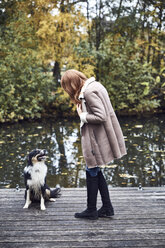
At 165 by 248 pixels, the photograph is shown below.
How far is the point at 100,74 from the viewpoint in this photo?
15430mm

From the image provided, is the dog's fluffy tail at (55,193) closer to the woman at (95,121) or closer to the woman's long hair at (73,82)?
the woman at (95,121)

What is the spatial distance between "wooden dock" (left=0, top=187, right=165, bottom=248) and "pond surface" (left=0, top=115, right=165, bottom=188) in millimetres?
1810

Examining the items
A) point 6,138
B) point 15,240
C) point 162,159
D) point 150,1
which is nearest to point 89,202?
point 15,240

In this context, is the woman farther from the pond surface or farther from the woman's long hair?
the pond surface

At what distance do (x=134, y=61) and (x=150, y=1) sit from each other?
276 cm

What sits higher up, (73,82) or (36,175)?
(73,82)

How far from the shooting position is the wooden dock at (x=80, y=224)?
3299 mm

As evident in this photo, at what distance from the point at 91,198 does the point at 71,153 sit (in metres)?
5.06

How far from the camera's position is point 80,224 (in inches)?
148

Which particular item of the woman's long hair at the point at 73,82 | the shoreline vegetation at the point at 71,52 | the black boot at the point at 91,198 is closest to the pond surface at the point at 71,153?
the shoreline vegetation at the point at 71,52

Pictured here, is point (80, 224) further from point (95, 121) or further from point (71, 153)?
point (71, 153)

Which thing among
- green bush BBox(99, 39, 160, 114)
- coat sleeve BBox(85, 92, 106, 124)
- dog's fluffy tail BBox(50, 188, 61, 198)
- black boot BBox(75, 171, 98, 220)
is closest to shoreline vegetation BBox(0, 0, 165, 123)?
green bush BBox(99, 39, 160, 114)

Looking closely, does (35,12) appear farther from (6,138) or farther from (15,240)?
(15,240)

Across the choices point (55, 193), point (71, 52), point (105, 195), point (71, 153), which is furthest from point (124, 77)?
point (105, 195)
